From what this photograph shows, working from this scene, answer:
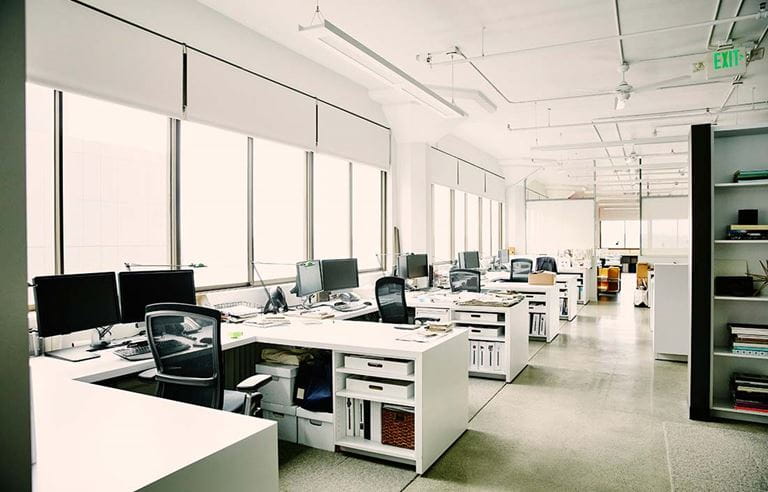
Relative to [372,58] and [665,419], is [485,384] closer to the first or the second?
[665,419]

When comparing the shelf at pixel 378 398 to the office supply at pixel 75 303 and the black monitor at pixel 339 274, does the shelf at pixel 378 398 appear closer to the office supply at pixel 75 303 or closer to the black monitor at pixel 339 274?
the office supply at pixel 75 303

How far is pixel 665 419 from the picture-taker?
13.5ft

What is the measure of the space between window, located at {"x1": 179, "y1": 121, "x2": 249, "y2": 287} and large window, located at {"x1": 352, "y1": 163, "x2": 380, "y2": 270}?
215 centimetres

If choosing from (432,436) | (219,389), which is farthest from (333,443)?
(219,389)

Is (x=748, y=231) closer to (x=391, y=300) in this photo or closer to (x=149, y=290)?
(x=391, y=300)

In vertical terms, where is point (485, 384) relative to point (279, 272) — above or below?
below

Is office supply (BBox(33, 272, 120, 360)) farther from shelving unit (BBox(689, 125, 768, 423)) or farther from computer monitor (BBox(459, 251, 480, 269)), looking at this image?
computer monitor (BBox(459, 251, 480, 269))

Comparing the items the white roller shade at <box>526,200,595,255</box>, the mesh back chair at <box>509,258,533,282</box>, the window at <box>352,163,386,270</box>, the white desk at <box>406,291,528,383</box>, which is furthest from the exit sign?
the white roller shade at <box>526,200,595,255</box>

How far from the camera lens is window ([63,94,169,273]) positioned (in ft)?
11.5

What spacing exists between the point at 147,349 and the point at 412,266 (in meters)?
4.14

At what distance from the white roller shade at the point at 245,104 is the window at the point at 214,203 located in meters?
0.24

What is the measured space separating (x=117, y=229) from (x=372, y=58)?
2346 mm

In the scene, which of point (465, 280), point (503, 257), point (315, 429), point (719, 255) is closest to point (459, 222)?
point (503, 257)

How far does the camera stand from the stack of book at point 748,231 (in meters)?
3.94
